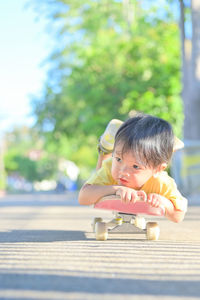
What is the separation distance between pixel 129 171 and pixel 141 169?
0.09 meters

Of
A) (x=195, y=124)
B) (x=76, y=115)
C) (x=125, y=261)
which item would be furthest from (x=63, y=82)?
(x=125, y=261)

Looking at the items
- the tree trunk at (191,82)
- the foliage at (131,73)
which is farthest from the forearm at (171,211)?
the foliage at (131,73)

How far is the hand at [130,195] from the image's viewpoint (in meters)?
4.18

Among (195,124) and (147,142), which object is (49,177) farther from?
(147,142)

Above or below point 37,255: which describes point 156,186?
above

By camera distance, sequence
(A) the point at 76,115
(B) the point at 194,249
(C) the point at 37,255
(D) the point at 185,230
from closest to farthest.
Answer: (C) the point at 37,255 → (B) the point at 194,249 → (D) the point at 185,230 → (A) the point at 76,115

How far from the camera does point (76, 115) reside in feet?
A: 109

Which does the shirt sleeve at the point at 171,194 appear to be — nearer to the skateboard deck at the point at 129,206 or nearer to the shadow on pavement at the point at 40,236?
the skateboard deck at the point at 129,206

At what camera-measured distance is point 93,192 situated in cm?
452

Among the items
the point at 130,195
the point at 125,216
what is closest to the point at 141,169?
the point at 130,195

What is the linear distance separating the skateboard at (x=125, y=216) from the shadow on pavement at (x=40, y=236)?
0.71 feet

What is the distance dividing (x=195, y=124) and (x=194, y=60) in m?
2.34

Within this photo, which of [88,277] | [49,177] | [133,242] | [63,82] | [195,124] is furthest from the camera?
[49,177]

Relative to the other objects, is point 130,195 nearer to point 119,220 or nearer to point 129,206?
point 129,206
